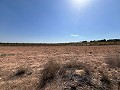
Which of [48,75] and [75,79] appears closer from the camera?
[75,79]

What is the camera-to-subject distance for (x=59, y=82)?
7887mm

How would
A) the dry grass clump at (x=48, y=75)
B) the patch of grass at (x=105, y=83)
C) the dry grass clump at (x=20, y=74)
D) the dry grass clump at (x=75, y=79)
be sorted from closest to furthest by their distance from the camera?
1. the dry grass clump at (x=75, y=79)
2. the patch of grass at (x=105, y=83)
3. the dry grass clump at (x=48, y=75)
4. the dry grass clump at (x=20, y=74)

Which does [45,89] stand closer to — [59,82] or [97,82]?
[59,82]

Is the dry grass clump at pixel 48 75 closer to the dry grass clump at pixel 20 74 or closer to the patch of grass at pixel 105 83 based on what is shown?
the dry grass clump at pixel 20 74

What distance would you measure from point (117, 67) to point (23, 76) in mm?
6053

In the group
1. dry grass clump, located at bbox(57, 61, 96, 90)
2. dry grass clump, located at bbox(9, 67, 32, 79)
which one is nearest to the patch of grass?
dry grass clump, located at bbox(57, 61, 96, 90)

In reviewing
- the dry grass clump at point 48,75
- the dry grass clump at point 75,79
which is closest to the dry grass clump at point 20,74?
the dry grass clump at point 48,75

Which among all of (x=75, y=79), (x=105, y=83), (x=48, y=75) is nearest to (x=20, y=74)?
(x=48, y=75)

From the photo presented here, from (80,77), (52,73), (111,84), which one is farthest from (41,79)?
(111,84)

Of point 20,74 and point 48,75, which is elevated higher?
point 48,75

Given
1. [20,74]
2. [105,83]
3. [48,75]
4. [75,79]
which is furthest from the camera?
[20,74]

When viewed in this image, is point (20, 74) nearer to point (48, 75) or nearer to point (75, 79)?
point (48, 75)

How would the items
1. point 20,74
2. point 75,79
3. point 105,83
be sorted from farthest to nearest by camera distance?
1. point 20,74
2. point 105,83
3. point 75,79

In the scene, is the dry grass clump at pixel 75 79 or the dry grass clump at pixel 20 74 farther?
the dry grass clump at pixel 20 74
